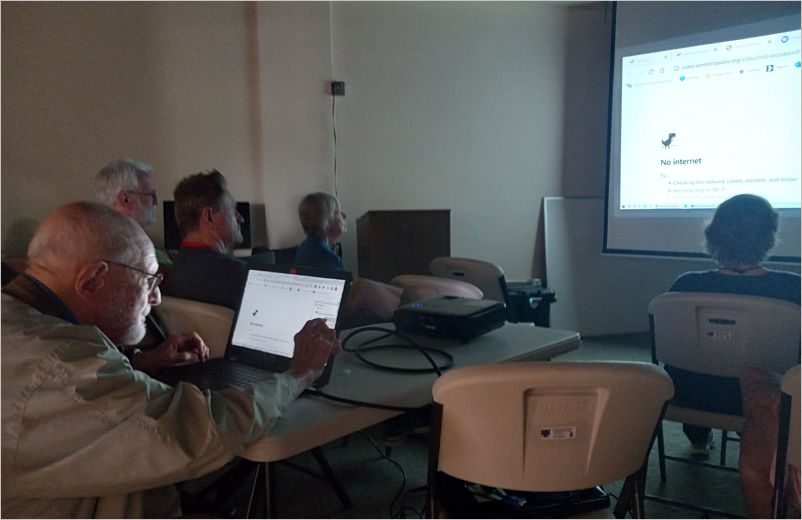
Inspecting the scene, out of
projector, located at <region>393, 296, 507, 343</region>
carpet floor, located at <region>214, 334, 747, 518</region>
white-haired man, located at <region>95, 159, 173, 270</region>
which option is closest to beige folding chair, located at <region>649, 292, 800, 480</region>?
carpet floor, located at <region>214, 334, 747, 518</region>

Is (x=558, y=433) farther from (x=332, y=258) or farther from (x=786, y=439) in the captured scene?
(x=332, y=258)

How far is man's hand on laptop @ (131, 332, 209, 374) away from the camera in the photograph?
1.56 metres

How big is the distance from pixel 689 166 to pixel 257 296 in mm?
3647

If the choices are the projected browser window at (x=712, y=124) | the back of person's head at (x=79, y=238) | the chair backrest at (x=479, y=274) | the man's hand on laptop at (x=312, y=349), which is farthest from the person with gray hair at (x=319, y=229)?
the projected browser window at (x=712, y=124)

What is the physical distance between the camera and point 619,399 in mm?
1157

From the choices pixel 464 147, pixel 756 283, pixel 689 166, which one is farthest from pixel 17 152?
pixel 689 166

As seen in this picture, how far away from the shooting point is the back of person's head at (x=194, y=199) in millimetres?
2320

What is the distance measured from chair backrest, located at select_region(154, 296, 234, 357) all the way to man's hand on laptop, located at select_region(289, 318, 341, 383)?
1.74ft

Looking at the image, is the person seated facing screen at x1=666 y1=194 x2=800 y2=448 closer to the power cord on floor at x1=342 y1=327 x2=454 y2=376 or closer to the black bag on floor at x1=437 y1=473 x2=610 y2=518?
the black bag on floor at x1=437 y1=473 x2=610 y2=518

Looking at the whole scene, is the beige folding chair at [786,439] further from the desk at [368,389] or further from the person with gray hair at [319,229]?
the person with gray hair at [319,229]

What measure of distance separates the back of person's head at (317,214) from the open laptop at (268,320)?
1.68 m

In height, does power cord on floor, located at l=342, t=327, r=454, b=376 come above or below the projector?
below

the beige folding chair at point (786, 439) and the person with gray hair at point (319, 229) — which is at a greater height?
the person with gray hair at point (319, 229)

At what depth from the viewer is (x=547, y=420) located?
117cm
